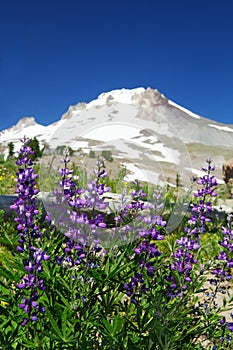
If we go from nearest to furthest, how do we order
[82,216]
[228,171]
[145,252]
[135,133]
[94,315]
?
1. [82,216]
2. [94,315]
3. [145,252]
4. [135,133]
5. [228,171]

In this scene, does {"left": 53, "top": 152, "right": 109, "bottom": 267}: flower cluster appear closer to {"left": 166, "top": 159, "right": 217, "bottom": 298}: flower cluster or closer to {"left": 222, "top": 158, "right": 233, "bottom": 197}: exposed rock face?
{"left": 166, "top": 159, "right": 217, "bottom": 298}: flower cluster

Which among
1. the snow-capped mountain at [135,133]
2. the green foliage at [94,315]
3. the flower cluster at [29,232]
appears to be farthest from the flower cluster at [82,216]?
the snow-capped mountain at [135,133]

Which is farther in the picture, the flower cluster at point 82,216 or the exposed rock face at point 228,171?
the exposed rock face at point 228,171

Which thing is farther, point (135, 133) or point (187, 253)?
point (135, 133)

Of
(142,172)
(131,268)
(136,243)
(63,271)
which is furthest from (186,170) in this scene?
(63,271)

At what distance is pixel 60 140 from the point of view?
3.13 m

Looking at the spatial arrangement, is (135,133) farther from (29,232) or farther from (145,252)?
(29,232)

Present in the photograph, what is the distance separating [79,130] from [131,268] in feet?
4.35

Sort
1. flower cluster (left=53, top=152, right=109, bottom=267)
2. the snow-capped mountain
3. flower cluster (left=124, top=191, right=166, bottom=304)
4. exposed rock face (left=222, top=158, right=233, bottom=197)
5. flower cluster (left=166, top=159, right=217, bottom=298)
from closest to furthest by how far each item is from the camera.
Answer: flower cluster (left=53, top=152, right=109, bottom=267), flower cluster (left=124, top=191, right=166, bottom=304), flower cluster (left=166, top=159, right=217, bottom=298), the snow-capped mountain, exposed rock face (left=222, top=158, right=233, bottom=197)

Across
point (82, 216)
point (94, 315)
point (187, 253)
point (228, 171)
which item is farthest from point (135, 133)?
point (228, 171)

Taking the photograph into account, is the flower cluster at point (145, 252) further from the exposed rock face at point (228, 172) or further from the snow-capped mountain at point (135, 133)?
the exposed rock face at point (228, 172)

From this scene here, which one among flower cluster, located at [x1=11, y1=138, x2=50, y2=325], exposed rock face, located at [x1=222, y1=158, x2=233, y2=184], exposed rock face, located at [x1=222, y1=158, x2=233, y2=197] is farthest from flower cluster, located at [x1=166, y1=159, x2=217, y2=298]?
exposed rock face, located at [x1=222, y1=158, x2=233, y2=184]

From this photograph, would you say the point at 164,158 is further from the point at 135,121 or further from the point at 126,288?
the point at 126,288

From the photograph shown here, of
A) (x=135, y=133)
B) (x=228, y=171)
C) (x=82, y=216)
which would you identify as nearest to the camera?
(x=82, y=216)
